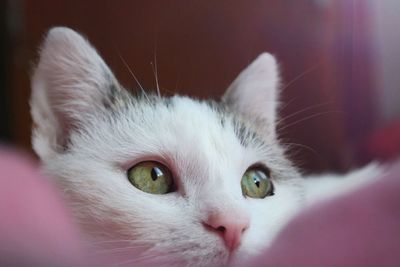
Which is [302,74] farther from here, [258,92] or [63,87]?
[63,87]

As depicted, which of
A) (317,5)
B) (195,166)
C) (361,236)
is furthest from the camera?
(317,5)

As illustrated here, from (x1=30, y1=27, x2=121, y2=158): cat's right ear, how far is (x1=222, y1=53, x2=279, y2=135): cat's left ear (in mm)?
130

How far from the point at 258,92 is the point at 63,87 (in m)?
0.20

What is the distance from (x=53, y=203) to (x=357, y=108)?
37 cm

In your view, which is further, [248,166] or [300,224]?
[248,166]

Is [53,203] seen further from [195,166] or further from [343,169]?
[343,169]

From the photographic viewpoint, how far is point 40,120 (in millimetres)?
535

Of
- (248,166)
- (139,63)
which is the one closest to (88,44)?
(139,63)

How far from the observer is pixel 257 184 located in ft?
1.82

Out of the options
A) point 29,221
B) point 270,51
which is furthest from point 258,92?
point 29,221

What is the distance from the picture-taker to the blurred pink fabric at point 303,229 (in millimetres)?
363

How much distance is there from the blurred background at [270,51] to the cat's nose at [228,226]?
16 cm

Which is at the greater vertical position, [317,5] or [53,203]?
[317,5]

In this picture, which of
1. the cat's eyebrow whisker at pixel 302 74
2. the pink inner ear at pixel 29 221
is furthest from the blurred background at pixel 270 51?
the pink inner ear at pixel 29 221
